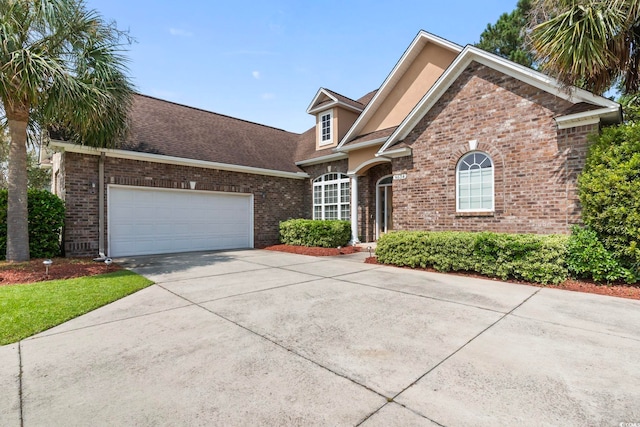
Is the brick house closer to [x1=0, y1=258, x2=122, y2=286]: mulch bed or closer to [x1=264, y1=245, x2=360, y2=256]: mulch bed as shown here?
[x1=264, y1=245, x2=360, y2=256]: mulch bed

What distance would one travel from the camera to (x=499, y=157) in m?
8.62

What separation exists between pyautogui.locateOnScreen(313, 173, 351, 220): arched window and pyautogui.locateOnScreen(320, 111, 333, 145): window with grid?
1.81 meters

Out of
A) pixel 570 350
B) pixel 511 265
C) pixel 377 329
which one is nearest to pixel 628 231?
pixel 511 265

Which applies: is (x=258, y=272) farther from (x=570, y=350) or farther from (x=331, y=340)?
(x=570, y=350)

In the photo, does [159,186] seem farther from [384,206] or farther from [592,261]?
[592,261]

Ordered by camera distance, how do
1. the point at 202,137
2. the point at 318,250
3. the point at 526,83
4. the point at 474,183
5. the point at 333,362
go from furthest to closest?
the point at 202,137
the point at 318,250
the point at 474,183
the point at 526,83
the point at 333,362

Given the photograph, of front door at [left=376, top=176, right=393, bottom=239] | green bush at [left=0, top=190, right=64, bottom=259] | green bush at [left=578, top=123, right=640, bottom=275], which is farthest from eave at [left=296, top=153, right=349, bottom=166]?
green bush at [left=0, top=190, right=64, bottom=259]

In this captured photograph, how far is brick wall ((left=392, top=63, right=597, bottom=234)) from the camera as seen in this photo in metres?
7.63

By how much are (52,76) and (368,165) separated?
406 inches

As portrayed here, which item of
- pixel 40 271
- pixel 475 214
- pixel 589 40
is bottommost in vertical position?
pixel 40 271

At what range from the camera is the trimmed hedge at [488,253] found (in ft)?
21.6

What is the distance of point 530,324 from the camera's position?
4230 mm

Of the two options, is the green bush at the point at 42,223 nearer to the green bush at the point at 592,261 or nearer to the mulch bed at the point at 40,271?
the mulch bed at the point at 40,271

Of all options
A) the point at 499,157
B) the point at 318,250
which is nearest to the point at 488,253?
the point at 499,157
